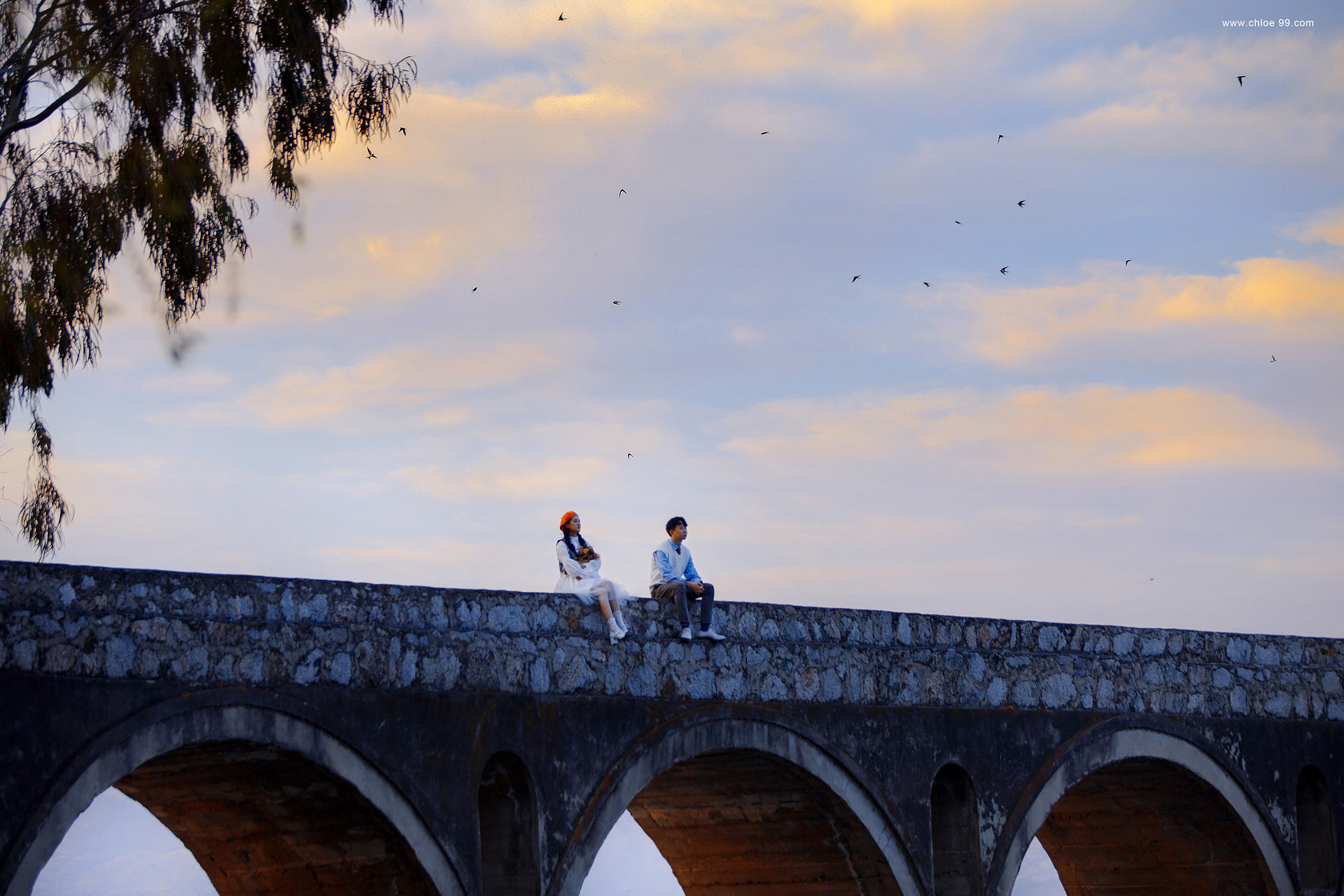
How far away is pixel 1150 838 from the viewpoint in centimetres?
1509

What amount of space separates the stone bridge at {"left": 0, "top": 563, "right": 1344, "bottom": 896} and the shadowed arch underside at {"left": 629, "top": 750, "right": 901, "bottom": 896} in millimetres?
27

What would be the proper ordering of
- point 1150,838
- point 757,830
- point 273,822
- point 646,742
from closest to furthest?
point 273,822 < point 646,742 < point 757,830 < point 1150,838

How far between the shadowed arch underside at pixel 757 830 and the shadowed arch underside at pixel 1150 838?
267cm

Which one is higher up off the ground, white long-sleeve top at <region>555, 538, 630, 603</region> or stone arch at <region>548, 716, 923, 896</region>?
white long-sleeve top at <region>555, 538, 630, 603</region>

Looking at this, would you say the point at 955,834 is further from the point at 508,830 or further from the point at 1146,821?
the point at 508,830

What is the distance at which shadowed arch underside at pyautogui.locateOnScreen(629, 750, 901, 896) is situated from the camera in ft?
38.5

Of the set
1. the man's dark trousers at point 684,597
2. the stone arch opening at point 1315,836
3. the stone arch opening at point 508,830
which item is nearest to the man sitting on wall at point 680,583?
the man's dark trousers at point 684,597

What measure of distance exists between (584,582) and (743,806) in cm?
267

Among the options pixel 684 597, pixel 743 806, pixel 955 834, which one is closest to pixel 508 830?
pixel 684 597

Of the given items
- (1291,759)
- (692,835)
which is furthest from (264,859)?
(1291,759)

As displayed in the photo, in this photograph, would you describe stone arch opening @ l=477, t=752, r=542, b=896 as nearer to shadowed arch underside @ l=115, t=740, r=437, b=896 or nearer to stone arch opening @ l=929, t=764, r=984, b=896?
shadowed arch underside @ l=115, t=740, r=437, b=896

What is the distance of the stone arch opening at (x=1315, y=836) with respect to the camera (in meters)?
14.7

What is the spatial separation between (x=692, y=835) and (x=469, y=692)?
3.74m

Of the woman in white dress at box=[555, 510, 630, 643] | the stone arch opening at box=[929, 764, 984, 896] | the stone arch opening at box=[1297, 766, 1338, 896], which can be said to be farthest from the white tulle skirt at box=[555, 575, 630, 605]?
the stone arch opening at box=[1297, 766, 1338, 896]
